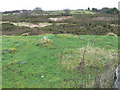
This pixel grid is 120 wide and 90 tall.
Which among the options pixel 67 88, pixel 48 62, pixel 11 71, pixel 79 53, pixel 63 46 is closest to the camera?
pixel 67 88

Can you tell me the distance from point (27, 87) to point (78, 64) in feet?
8.57

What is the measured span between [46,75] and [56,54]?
271cm

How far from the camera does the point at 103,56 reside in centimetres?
918

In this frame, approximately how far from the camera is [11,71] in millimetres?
7871

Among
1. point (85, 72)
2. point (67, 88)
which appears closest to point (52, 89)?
point (67, 88)

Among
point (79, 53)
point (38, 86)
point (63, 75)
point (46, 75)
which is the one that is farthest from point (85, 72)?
point (79, 53)

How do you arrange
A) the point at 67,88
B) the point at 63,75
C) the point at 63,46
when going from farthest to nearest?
the point at 63,46, the point at 63,75, the point at 67,88

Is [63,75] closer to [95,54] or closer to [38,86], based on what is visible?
[38,86]

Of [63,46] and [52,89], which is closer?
[52,89]

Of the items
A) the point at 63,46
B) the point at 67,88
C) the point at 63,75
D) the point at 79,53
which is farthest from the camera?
the point at 63,46

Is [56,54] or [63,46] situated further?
[63,46]

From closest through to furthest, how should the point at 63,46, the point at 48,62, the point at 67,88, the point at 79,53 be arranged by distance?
1. the point at 67,88
2. the point at 48,62
3. the point at 79,53
4. the point at 63,46

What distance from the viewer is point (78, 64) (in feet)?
27.0

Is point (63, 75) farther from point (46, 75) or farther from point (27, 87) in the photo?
point (27, 87)
